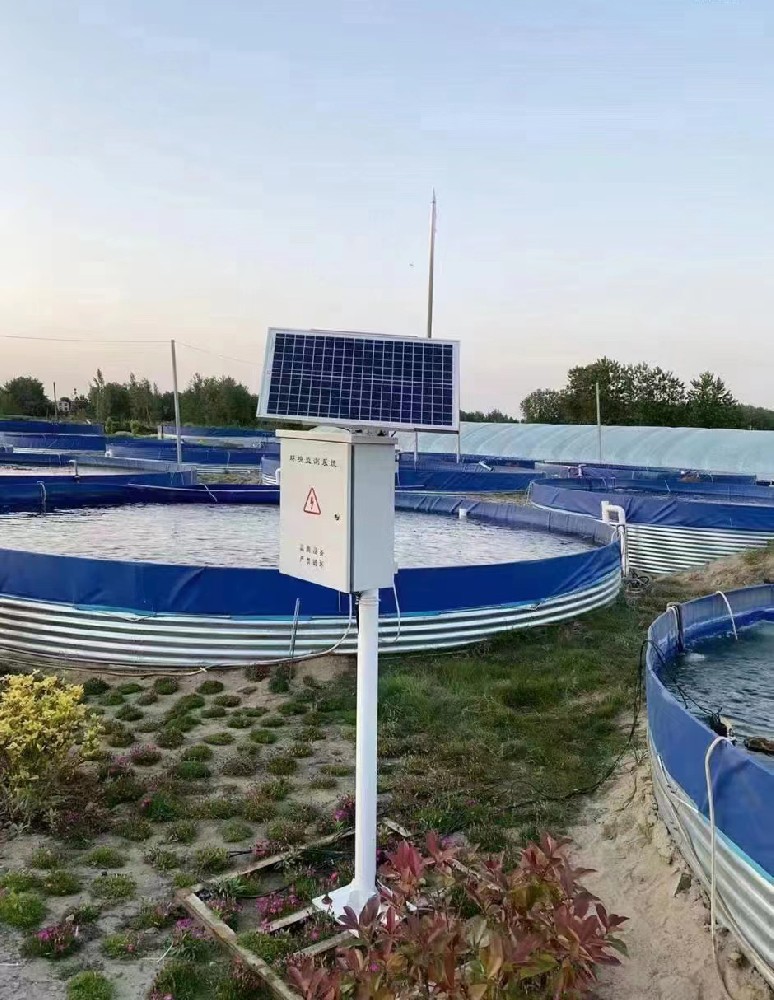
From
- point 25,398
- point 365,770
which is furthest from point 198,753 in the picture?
point 25,398

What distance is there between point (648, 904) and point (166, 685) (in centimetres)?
454

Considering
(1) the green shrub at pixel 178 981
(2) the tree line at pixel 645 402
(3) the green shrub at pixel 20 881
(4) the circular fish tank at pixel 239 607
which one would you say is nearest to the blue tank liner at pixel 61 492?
(4) the circular fish tank at pixel 239 607

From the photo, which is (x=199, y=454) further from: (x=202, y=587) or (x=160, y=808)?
(x=160, y=808)

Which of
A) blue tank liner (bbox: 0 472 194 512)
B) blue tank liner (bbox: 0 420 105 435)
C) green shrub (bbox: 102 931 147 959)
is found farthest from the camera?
blue tank liner (bbox: 0 420 105 435)

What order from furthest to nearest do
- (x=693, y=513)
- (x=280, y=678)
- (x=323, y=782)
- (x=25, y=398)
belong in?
1. (x=25, y=398)
2. (x=693, y=513)
3. (x=280, y=678)
4. (x=323, y=782)

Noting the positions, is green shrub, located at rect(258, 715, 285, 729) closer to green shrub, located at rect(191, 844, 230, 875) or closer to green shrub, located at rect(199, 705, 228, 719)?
green shrub, located at rect(199, 705, 228, 719)

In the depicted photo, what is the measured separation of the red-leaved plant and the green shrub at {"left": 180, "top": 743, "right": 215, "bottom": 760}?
8.47ft

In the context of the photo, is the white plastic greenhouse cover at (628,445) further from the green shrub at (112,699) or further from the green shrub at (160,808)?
the green shrub at (160,808)

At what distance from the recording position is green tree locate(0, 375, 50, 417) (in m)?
78.9

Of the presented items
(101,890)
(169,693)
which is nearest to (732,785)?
(101,890)

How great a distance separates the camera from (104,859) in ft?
15.5

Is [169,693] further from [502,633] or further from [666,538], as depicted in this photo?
[666,538]

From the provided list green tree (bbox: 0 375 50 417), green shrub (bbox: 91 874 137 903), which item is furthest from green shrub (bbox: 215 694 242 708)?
green tree (bbox: 0 375 50 417)

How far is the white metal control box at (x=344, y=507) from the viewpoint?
4.14 m
